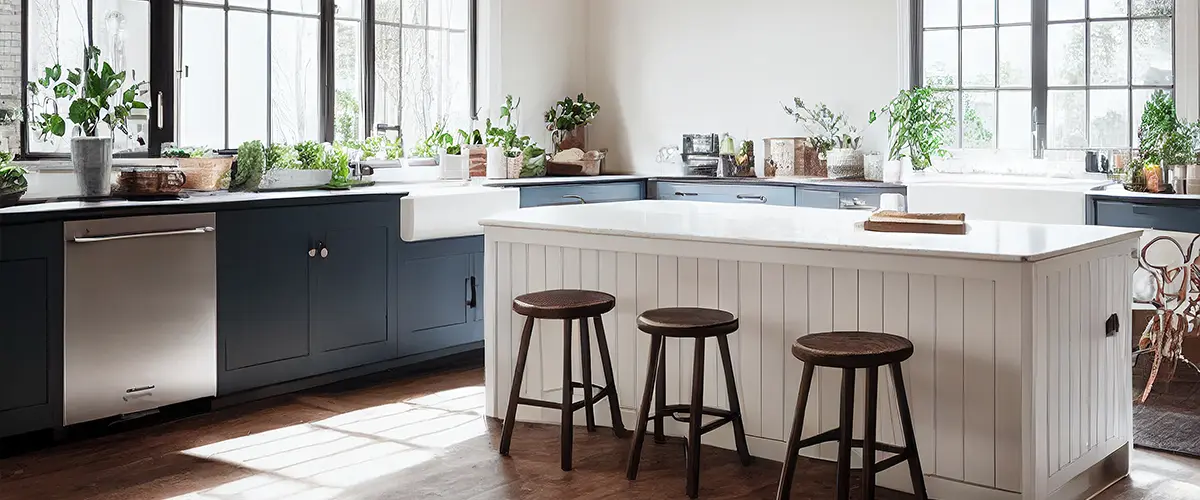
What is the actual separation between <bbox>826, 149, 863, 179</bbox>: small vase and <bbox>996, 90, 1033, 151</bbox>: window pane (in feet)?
2.53

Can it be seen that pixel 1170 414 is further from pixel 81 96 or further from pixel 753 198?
pixel 81 96

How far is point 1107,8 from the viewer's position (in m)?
5.91

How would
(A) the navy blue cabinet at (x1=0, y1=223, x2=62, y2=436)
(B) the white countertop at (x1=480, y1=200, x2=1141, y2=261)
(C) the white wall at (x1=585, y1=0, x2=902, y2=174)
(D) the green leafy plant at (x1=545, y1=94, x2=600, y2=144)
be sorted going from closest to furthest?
(B) the white countertop at (x1=480, y1=200, x2=1141, y2=261) → (A) the navy blue cabinet at (x1=0, y1=223, x2=62, y2=436) → (C) the white wall at (x1=585, y1=0, x2=902, y2=174) → (D) the green leafy plant at (x1=545, y1=94, x2=600, y2=144)

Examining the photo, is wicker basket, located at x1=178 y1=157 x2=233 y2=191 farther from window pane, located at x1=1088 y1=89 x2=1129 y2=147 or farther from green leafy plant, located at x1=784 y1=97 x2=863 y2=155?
window pane, located at x1=1088 y1=89 x2=1129 y2=147

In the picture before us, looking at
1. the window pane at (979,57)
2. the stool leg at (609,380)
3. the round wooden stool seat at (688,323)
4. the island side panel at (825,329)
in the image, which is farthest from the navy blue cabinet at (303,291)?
the window pane at (979,57)

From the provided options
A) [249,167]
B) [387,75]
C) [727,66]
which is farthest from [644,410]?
[727,66]

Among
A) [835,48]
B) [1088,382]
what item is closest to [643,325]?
[1088,382]

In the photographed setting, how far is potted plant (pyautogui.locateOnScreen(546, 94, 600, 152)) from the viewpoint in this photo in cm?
736

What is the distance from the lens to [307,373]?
199 inches

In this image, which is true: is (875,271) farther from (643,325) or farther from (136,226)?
(136,226)

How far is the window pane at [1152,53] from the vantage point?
18.8 feet

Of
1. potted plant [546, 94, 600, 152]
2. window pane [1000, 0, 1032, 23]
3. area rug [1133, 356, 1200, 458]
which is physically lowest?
area rug [1133, 356, 1200, 458]

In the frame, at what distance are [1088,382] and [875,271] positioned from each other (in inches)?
30.6

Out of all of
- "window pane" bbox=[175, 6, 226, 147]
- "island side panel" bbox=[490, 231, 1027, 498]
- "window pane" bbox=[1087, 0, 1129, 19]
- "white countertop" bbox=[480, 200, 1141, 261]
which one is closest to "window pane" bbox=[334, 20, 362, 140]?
"window pane" bbox=[175, 6, 226, 147]
